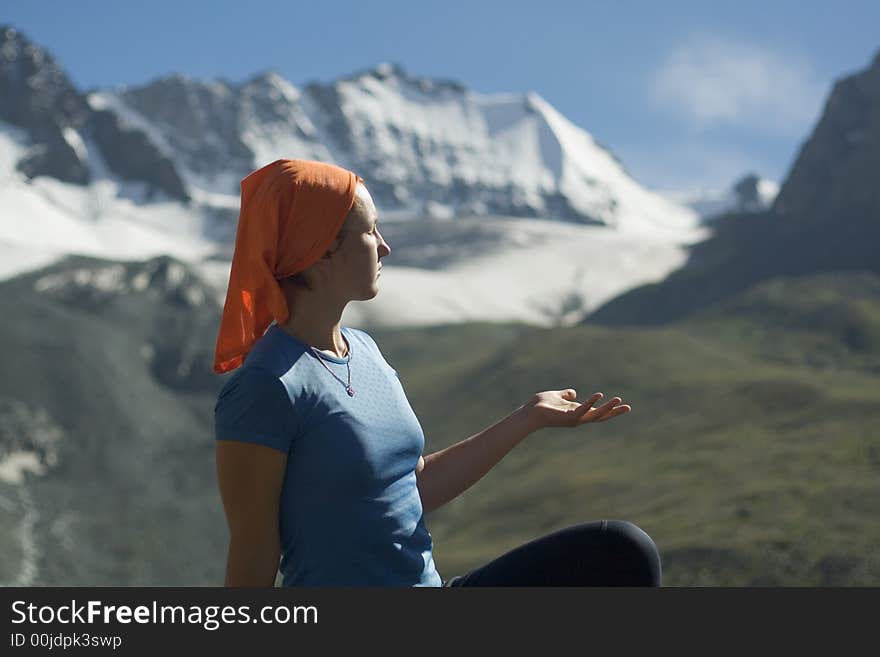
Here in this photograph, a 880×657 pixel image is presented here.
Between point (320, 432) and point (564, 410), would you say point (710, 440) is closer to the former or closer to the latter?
point (564, 410)

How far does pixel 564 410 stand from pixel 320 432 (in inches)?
58.7

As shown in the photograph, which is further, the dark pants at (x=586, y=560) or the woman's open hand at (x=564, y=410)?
the woman's open hand at (x=564, y=410)

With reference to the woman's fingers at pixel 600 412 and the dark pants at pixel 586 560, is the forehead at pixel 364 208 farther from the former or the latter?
the dark pants at pixel 586 560

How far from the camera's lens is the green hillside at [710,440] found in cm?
6994

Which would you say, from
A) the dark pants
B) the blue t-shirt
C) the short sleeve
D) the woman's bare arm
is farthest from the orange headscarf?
the dark pants

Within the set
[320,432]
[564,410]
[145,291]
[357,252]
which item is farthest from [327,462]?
[145,291]

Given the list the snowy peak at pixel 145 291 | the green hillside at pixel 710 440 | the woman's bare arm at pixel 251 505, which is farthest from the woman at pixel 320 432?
the snowy peak at pixel 145 291

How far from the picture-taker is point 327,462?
18.3 ft

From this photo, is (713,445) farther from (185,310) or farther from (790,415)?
(185,310)

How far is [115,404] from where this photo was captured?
138750mm

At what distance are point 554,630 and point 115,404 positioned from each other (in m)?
139

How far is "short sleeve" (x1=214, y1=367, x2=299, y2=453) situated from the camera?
5367 mm

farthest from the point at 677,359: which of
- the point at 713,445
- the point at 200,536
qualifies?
the point at 200,536

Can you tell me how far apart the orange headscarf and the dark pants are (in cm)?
164
